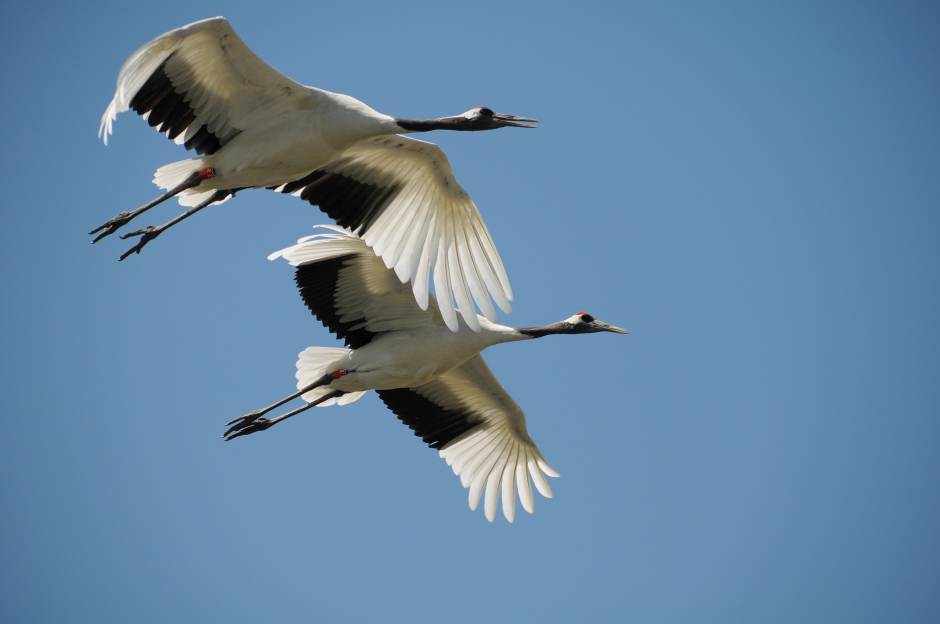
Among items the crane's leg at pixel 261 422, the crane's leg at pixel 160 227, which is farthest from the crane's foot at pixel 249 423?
the crane's leg at pixel 160 227

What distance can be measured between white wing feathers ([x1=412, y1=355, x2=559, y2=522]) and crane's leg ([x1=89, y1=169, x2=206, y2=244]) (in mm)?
3796

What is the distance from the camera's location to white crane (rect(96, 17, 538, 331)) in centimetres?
985

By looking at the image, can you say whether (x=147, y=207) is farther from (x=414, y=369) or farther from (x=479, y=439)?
(x=479, y=439)

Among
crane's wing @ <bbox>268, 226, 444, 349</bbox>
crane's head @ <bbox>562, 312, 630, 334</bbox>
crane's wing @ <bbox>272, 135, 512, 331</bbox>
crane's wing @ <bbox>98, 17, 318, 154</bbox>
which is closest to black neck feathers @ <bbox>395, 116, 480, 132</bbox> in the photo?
crane's wing @ <bbox>272, 135, 512, 331</bbox>

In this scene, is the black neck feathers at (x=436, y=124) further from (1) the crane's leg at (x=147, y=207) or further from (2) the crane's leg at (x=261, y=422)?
(2) the crane's leg at (x=261, y=422)

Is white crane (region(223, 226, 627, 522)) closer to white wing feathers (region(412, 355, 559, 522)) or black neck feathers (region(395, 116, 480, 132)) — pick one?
white wing feathers (region(412, 355, 559, 522))

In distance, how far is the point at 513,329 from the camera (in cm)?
1171

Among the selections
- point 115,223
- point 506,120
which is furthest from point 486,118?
point 115,223

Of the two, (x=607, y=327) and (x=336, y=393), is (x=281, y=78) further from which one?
(x=607, y=327)

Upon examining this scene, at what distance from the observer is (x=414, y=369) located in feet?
37.8

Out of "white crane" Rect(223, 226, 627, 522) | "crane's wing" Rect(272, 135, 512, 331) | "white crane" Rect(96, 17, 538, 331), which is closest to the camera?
"white crane" Rect(96, 17, 538, 331)

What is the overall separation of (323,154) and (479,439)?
14.3 feet

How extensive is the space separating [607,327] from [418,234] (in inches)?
135

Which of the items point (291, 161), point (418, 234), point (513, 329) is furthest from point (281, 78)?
point (513, 329)
